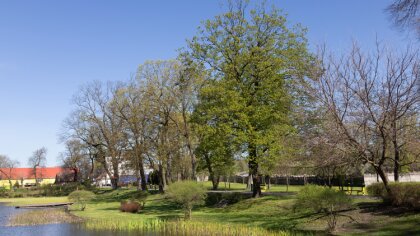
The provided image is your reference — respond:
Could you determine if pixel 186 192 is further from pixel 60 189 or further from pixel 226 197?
pixel 60 189

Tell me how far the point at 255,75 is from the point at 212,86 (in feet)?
13.0

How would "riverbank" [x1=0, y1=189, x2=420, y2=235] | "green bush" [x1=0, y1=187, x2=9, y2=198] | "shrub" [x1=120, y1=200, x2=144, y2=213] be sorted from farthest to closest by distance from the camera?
1. "green bush" [x1=0, y1=187, x2=9, y2=198]
2. "shrub" [x1=120, y1=200, x2=144, y2=213]
3. "riverbank" [x1=0, y1=189, x2=420, y2=235]

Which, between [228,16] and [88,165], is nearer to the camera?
[228,16]

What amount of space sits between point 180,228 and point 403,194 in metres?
12.1

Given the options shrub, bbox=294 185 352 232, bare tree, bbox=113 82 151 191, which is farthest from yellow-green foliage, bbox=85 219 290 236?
bare tree, bbox=113 82 151 191

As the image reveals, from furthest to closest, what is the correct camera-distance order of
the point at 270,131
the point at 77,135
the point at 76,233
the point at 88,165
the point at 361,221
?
the point at 88,165
the point at 77,135
the point at 270,131
the point at 76,233
the point at 361,221

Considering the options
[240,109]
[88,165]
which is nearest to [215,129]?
[240,109]

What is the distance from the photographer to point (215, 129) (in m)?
32.8

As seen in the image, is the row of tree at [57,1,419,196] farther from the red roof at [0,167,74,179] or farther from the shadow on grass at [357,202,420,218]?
the red roof at [0,167,74,179]

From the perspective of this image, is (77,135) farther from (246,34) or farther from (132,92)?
(246,34)

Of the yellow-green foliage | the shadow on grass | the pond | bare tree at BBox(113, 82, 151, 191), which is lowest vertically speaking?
the pond

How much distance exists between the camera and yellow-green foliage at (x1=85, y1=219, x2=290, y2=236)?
20547 millimetres

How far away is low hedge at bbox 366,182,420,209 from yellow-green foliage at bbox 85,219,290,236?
622 cm

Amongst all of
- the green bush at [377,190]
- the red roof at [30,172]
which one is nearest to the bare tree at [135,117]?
the green bush at [377,190]
